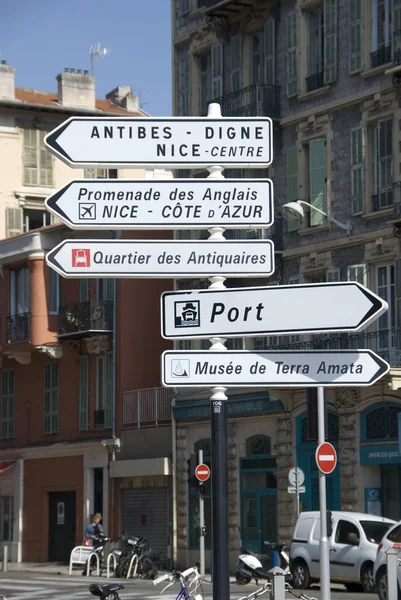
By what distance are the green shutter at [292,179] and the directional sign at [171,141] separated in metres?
26.0

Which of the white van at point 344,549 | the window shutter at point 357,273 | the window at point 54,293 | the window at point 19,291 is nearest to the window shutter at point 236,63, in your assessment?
the window shutter at point 357,273

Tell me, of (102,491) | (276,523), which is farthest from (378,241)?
(102,491)

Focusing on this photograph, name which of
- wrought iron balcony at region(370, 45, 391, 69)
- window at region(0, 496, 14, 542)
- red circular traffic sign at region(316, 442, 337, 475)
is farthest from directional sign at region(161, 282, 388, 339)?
window at region(0, 496, 14, 542)

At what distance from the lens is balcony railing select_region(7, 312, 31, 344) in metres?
45.1

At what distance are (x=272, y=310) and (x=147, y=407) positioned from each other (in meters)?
32.2

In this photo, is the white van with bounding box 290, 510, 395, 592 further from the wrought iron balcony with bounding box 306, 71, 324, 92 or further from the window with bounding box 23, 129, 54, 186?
the window with bounding box 23, 129, 54, 186

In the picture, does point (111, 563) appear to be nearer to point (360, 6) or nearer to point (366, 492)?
point (366, 492)

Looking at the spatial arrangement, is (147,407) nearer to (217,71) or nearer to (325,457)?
(217,71)

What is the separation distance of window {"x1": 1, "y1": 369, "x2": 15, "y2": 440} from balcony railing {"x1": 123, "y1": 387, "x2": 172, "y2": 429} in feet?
26.0

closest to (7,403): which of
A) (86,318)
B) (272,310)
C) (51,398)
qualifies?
(51,398)

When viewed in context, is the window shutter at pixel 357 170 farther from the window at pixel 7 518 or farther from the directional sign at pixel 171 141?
the directional sign at pixel 171 141

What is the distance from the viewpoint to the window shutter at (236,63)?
38250 millimetres

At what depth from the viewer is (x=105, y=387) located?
43.3 meters

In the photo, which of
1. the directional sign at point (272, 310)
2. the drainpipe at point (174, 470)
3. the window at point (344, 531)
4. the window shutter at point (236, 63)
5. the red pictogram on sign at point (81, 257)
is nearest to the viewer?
the directional sign at point (272, 310)
